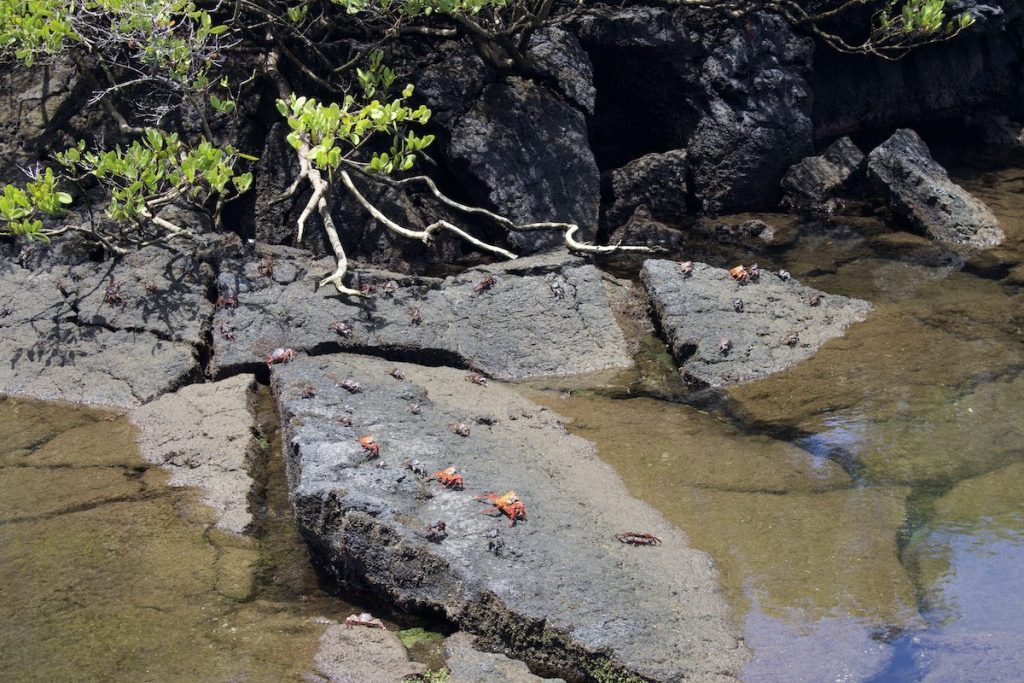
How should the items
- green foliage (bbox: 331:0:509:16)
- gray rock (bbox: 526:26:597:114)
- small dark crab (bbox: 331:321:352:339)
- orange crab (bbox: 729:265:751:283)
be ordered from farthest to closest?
1. gray rock (bbox: 526:26:597:114)
2. green foliage (bbox: 331:0:509:16)
3. orange crab (bbox: 729:265:751:283)
4. small dark crab (bbox: 331:321:352:339)

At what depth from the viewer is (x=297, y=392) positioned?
6.02 m

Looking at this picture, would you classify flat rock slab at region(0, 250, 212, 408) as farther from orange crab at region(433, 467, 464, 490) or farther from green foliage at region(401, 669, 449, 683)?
green foliage at region(401, 669, 449, 683)

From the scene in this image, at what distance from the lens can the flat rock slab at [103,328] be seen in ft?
22.2

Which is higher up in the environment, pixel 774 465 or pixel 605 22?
pixel 605 22

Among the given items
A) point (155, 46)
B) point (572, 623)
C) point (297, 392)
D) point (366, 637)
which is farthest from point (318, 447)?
point (155, 46)

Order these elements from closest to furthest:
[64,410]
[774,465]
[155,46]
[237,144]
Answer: [774,465], [64,410], [155,46], [237,144]

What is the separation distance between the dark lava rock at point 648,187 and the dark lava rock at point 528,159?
2.41 ft

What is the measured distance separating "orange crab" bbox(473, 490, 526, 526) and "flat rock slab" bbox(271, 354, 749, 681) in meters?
0.05

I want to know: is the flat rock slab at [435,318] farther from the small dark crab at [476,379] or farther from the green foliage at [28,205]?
the green foliage at [28,205]

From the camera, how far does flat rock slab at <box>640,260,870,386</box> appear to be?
7.09 meters

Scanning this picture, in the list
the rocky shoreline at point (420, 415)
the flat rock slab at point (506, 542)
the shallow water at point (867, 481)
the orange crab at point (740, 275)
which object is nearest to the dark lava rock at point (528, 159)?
the rocky shoreline at point (420, 415)

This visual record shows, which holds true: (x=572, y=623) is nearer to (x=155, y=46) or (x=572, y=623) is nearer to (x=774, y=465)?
(x=774, y=465)

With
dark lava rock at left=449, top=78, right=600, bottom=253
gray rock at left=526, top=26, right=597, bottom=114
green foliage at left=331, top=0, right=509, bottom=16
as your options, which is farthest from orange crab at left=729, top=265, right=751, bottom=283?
green foliage at left=331, top=0, right=509, bottom=16

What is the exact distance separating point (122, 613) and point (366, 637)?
43.0 inches
